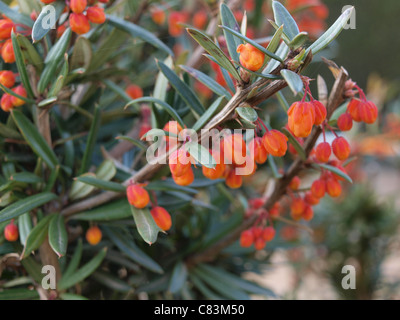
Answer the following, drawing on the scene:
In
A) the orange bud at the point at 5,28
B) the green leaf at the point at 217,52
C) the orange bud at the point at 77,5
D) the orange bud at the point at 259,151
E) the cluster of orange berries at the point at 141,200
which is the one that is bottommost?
the cluster of orange berries at the point at 141,200

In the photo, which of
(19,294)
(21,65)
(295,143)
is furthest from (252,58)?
(19,294)

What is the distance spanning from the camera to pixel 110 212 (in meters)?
0.49

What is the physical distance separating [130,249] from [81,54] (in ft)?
0.84

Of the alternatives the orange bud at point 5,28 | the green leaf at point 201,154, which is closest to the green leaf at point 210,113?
the green leaf at point 201,154

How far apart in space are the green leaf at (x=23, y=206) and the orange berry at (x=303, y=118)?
11.5 inches

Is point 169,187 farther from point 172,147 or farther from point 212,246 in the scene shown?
point 212,246

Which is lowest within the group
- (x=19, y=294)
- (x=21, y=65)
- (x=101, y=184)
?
(x=19, y=294)

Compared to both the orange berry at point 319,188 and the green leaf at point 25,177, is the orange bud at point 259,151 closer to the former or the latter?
the orange berry at point 319,188

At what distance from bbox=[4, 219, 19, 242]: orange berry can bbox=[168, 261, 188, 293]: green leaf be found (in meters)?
0.23

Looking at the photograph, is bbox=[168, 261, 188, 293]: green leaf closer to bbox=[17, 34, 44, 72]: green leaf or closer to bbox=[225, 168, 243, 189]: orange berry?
bbox=[225, 168, 243, 189]: orange berry

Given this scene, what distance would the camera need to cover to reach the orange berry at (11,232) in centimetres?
48

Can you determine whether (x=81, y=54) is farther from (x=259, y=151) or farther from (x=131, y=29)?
(x=259, y=151)

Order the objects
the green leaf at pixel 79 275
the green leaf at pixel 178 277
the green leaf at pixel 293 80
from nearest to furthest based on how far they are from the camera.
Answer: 1. the green leaf at pixel 293 80
2. the green leaf at pixel 79 275
3. the green leaf at pixel 178 277

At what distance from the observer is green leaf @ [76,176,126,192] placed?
0.45 metres
